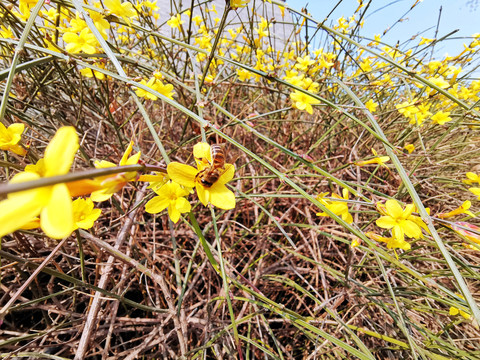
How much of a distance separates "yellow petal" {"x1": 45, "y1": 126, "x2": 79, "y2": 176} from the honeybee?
0.36 m

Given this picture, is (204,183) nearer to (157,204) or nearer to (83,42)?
(157,204)

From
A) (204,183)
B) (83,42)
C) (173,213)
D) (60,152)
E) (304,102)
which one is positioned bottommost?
(173,213)

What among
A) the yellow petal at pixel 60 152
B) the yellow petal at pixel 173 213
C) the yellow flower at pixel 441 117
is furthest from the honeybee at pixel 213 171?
the yellow flower at pixel 441 117

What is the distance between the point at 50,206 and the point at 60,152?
0.24 feet

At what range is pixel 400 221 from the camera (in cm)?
80

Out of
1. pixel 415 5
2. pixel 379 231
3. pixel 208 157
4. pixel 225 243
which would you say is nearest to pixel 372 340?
pixel 379 231

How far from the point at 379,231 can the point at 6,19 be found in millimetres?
2531

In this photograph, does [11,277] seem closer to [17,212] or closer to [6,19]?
[6,19]

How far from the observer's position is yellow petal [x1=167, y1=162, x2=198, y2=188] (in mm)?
609

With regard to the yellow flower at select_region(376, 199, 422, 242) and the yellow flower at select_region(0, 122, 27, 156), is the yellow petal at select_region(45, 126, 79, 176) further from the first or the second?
the yellow flower at select_region(376, 199, 422, 242)

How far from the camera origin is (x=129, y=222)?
1.25 metres

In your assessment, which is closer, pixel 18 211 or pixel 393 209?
pixel 18 211

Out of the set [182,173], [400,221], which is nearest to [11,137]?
[182,173]

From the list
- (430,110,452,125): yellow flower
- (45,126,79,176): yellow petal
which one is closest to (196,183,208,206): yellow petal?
(45,126,79,176): yellow petal
